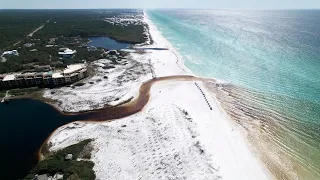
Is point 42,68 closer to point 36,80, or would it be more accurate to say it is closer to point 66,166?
point 36,80

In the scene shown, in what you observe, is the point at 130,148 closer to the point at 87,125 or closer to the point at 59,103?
the point at 87,125

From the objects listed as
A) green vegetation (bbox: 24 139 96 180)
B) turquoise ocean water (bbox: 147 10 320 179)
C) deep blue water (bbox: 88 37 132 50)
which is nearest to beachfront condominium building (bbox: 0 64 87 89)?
green vegetation (bbox: 24 139 96 180)

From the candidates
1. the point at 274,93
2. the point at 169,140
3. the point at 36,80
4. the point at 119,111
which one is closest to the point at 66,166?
the point at 169,140

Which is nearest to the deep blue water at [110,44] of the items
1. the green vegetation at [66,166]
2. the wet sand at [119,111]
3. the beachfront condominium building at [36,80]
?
the beachfront condominium building at [36,80]

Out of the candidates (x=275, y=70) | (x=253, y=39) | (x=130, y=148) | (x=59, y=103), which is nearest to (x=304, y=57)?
(x=275, y=70)

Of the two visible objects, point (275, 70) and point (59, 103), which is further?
point (275, 70)

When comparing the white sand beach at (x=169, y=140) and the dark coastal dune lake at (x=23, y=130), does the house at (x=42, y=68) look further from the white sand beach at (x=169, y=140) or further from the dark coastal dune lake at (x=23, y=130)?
the white sand beach at (x=169, y=140)
